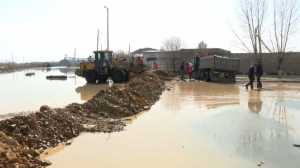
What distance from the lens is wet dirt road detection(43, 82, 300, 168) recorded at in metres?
5.41

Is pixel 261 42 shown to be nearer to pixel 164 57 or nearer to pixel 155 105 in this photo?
pixel 164 57

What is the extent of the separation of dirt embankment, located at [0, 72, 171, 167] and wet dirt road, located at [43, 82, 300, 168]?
0.34m

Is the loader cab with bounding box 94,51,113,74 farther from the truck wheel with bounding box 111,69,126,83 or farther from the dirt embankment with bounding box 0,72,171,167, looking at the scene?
the dirt embankment with bounding box 0,72,171,167

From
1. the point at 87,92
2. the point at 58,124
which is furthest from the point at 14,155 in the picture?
the point at 87,92

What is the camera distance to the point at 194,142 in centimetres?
659

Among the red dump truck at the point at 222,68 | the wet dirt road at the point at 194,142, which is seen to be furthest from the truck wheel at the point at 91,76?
the wet dirt road at the point at 194,142

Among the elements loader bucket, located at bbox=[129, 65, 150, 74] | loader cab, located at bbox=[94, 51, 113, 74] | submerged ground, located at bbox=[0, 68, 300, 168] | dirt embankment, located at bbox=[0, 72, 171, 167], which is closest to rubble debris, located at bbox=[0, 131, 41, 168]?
dirt embankment, located at bbox=[0, 72, 171, 167]

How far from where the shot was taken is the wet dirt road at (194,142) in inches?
213

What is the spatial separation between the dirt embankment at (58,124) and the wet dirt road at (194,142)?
1.12ft

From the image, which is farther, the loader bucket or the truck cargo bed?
the loader bucket

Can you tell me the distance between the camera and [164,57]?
40812mm

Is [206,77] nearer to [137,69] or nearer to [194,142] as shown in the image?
[137,69]

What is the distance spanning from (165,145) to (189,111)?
4232 mm

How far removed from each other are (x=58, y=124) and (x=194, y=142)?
321cm
